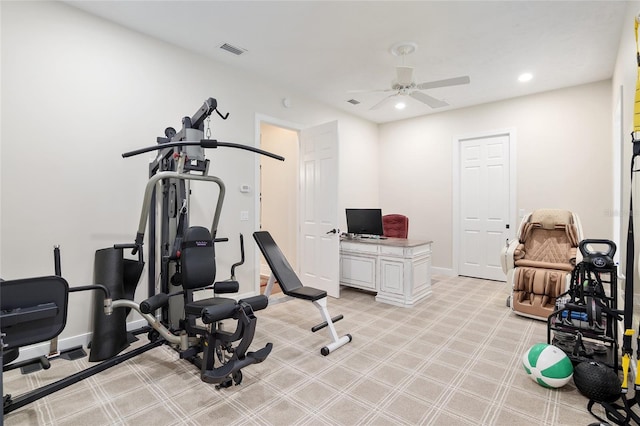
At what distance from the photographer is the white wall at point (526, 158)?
4512mm

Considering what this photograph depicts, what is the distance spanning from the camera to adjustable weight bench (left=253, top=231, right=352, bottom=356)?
2896 millimetres

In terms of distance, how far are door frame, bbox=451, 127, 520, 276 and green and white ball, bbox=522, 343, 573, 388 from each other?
337cm

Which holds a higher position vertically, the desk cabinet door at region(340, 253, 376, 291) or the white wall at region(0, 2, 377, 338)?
the white wall at region(0, 2, 377, 338)

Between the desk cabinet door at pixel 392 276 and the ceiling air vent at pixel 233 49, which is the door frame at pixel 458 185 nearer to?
the desk cabinet door at pixel 392 276

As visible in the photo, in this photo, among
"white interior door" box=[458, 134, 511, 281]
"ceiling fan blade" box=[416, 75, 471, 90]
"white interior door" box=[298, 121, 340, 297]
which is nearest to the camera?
"ceiling fan blade" box=[416, 75, 471, 90]

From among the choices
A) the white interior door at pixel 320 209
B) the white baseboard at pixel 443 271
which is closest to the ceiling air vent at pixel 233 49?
the white interior door at pixel 320 209

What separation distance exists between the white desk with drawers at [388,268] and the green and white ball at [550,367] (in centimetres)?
185

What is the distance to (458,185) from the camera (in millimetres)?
5773

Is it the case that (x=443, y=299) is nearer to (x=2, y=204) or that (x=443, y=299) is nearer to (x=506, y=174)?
(x=506, y=174)

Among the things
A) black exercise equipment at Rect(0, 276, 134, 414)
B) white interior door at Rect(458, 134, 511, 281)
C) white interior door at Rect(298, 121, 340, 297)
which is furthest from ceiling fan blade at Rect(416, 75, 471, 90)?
black exercise equipment at Rect(0, 276, 134, 414)

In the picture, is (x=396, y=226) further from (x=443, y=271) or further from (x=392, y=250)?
(x=443, y=271)

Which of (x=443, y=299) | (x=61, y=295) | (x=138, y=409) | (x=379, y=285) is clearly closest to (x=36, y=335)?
(x=61, y=295)

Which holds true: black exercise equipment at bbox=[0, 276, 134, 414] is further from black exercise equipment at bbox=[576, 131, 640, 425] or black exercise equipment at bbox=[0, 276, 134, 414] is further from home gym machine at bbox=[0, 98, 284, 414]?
black exercise equipment at bbox=[576, 131, 640, 425]

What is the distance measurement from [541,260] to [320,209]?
114 inches
